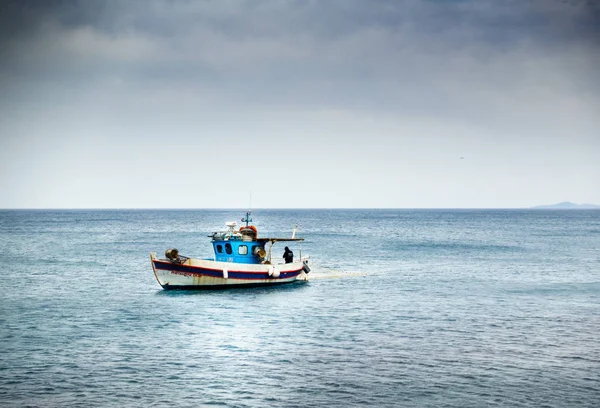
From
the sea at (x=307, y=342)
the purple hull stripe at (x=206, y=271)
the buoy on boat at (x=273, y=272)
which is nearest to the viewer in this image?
the sea at (x=307, y=342)

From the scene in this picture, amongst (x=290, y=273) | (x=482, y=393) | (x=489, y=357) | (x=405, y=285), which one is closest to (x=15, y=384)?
(x=482, y=393)

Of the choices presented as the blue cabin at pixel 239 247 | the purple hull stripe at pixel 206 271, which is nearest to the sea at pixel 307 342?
the purple hull stripe at pixel 206 271

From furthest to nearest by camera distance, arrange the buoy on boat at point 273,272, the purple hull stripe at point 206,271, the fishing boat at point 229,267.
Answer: the buoy on boat at point 273,272 → the fishing boat at point 229,267 → the purple hull stripe at point 206,271

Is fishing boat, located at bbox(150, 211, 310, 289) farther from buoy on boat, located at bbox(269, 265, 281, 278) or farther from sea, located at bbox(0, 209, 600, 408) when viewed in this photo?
sea, located at bbox(0, 209, 600, 408)

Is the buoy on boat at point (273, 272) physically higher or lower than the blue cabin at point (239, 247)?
lower

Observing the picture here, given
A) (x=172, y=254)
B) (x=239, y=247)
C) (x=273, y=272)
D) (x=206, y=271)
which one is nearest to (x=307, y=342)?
(x=172, y=254)

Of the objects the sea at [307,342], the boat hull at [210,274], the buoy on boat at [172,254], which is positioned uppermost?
the buoy on boat at [172,254]

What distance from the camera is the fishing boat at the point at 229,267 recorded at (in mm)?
50031

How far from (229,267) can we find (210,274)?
69.2 inches

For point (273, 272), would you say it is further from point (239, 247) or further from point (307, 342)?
point (307, 342)

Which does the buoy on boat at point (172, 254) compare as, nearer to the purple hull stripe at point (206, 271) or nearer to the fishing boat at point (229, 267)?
the fishing boat at point (229, 267)

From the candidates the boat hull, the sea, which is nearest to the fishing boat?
the boat hull

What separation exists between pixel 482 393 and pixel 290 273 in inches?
1275

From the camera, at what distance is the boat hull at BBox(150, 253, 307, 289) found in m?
50.0
